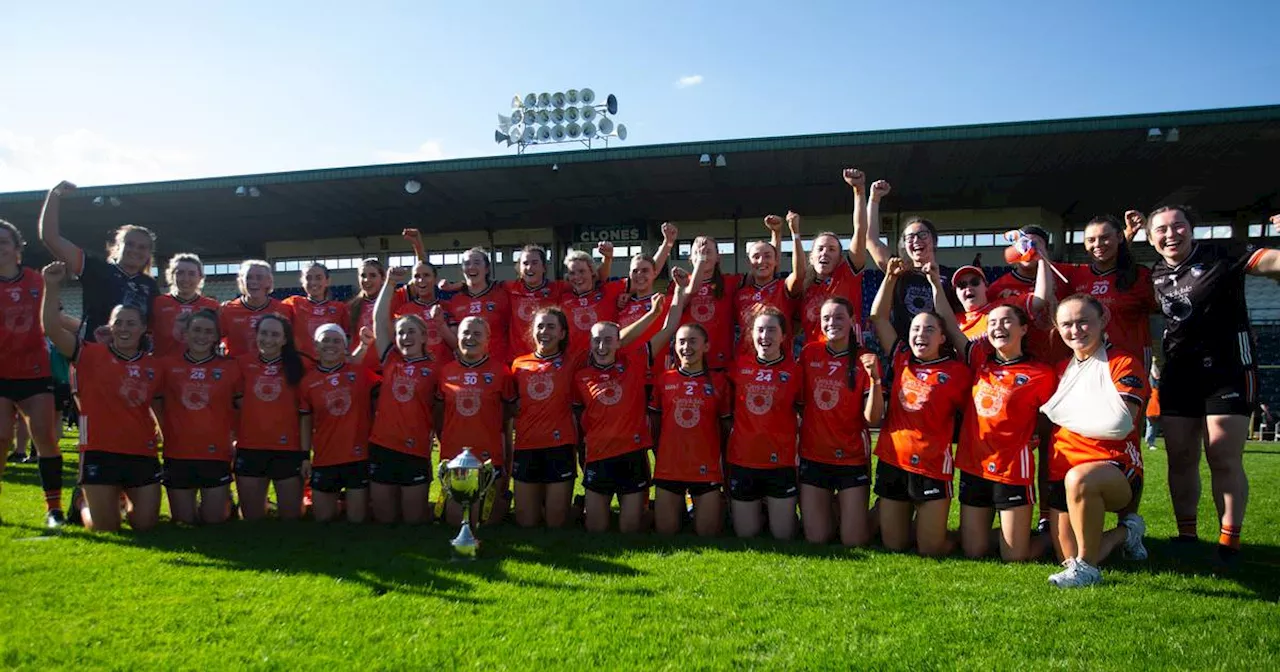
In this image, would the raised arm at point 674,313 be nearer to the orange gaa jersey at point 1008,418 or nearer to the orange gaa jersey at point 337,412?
the orange gaa jersey at point 1008,418

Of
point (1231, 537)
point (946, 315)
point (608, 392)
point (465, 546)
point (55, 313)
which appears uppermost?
point (55, 313)

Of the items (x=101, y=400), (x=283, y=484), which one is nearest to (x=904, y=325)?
(x=283, y=484)

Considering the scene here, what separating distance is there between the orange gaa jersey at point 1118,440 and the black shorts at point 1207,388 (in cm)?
60

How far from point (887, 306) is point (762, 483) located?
144cm

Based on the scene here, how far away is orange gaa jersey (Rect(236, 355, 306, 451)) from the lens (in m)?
5.50

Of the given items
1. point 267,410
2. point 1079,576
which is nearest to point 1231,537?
point 1079,576

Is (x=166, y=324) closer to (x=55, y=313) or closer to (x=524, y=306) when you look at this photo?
(x=55, y=313)

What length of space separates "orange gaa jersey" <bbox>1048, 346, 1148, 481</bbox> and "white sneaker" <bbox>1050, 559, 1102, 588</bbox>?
1.71ft

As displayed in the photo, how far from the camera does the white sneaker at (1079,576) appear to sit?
385 cm

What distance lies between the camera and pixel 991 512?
180 inches

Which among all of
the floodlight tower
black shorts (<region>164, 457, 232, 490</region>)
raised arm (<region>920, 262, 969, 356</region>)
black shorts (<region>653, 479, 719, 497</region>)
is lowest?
black shorts (<region>653, 479, 719, 497</region>)

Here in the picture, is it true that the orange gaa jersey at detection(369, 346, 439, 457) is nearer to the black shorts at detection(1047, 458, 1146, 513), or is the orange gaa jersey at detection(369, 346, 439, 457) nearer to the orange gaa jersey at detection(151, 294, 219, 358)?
the orange gaa jersey at detection(151, 294, 219, 358)

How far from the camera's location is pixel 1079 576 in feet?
12.7

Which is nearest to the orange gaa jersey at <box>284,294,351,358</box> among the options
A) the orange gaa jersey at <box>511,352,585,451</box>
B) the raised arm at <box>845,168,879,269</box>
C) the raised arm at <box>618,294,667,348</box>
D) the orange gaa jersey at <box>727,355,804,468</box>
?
the orange gaa jersey at <box>511,352,585,451</box>
